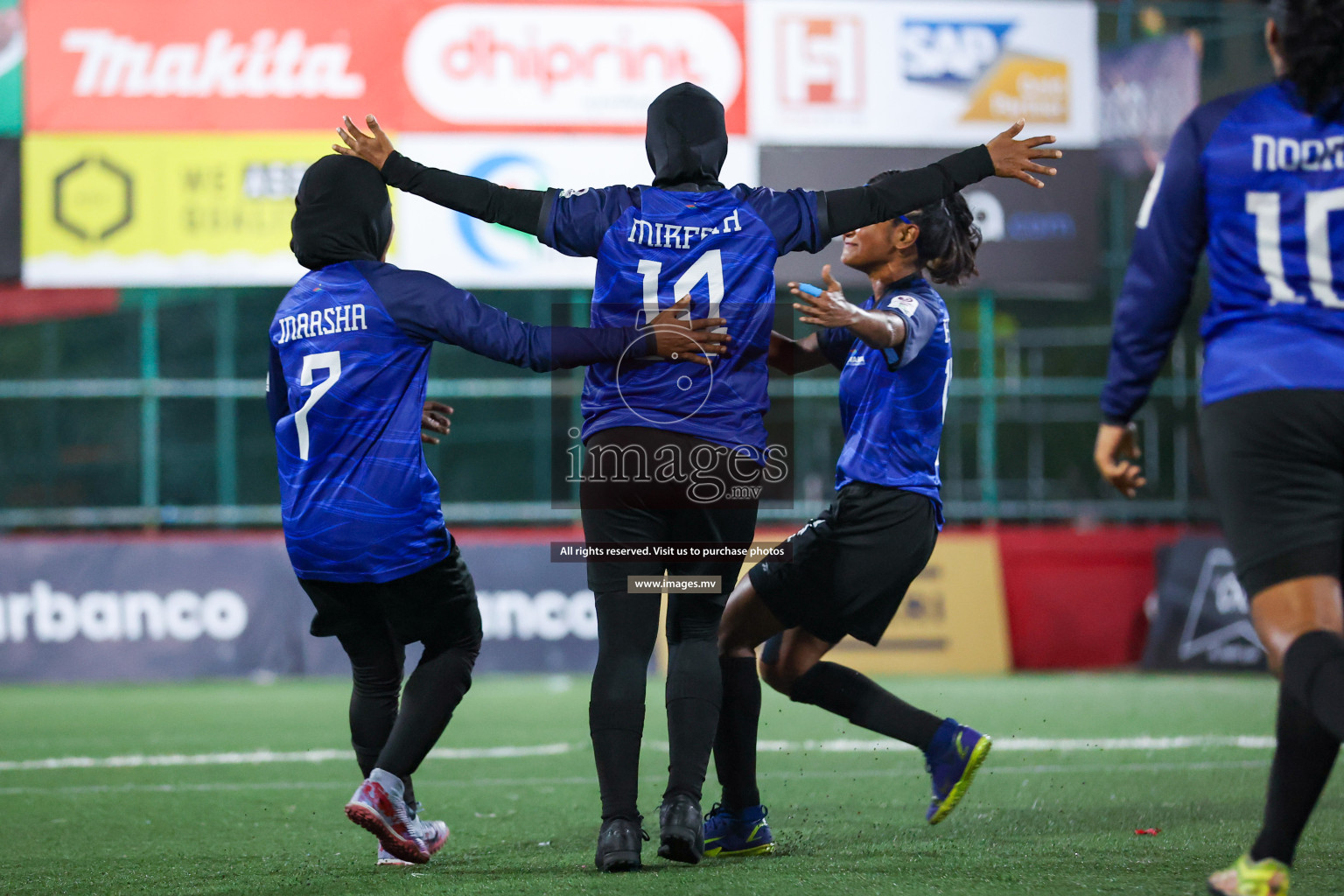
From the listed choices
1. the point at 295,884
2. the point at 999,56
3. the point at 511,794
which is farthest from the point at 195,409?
the point at 295,884

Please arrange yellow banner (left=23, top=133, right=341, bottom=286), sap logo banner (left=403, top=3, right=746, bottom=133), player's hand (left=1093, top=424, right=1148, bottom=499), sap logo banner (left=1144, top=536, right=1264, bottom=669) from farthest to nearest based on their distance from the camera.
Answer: sap logo banner (left=403, top=3, right=746, bottom=133) → yellow banner (left=23, top=133, right=341, bottom=286) → sap logo banner (left=1144, top=536, right=1264, bottom=669) → player's hand (left=1093, top=424, right=1148, bottom=499)

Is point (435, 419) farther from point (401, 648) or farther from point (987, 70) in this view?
point (987, 70)

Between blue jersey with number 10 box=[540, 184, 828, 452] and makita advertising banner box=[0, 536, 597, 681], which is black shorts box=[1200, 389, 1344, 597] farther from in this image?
makita advertising banner box=[0, 536, 597, 681]

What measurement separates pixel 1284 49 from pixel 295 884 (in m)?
3.06

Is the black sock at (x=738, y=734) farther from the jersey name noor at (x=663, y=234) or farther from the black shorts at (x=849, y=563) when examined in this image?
the jersey name noor at (x=663, y=234)

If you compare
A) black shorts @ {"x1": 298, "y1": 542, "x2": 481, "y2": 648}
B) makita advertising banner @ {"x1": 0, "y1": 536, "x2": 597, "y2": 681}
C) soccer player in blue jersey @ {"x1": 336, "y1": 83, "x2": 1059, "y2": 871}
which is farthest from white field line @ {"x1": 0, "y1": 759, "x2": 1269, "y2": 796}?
makita advertising banner @ {"x1": 0, "y1": 536, "x2": 597, "y2": 681}

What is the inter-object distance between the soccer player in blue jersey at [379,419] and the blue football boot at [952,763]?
1.47 meters

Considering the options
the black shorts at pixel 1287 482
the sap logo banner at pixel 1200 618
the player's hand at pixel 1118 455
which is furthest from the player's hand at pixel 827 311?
the sap logo banner at pixel 1200 618

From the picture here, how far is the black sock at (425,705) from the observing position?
397 cm

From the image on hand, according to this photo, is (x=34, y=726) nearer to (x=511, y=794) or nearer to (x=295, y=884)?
(x=511, y=794)

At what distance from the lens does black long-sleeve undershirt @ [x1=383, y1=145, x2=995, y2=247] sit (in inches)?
153

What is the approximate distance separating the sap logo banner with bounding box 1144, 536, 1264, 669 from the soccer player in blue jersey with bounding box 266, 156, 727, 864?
340 inches

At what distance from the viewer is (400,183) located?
402 cm

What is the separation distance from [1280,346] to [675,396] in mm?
1524
